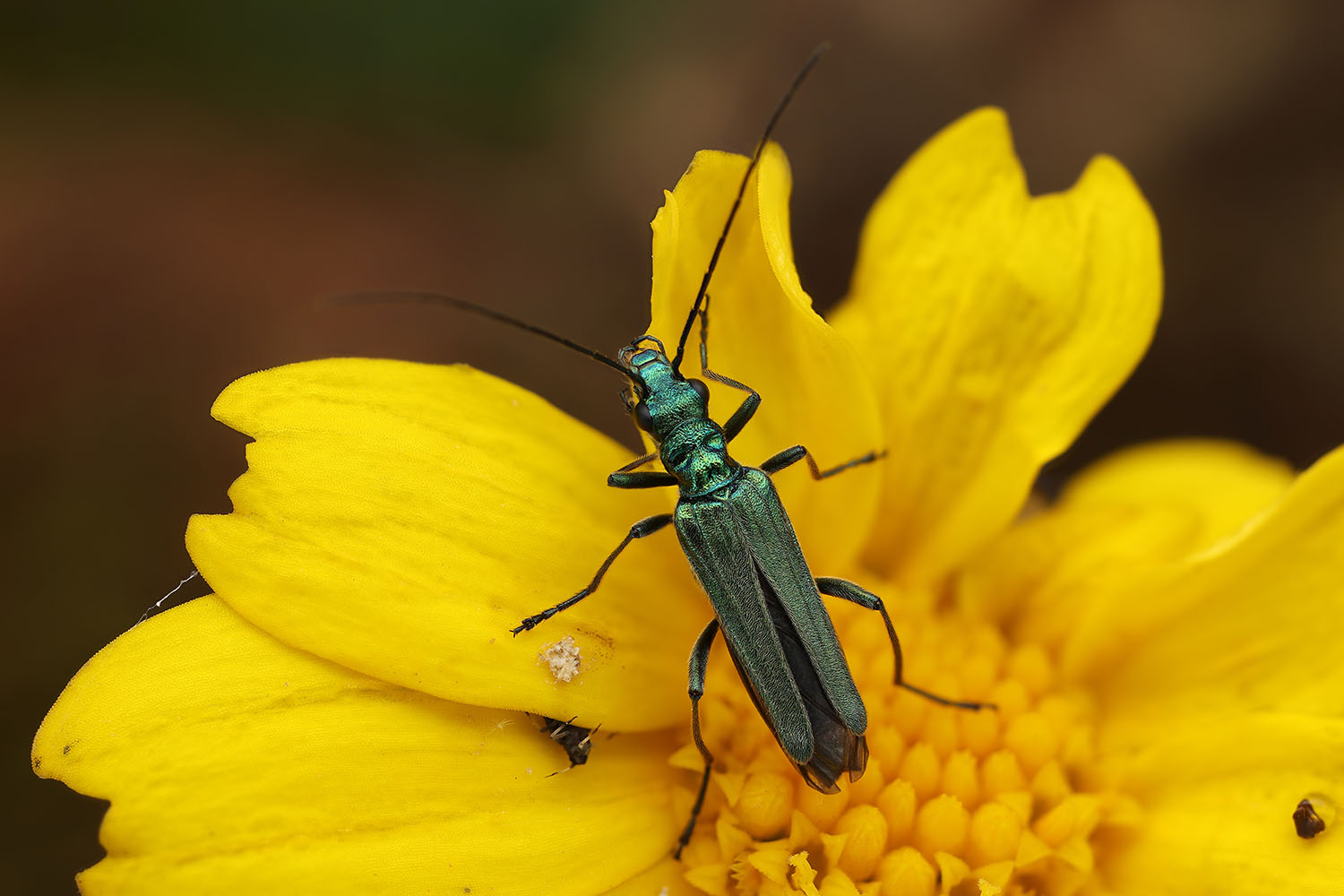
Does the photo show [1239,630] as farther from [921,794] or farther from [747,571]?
[747,571]

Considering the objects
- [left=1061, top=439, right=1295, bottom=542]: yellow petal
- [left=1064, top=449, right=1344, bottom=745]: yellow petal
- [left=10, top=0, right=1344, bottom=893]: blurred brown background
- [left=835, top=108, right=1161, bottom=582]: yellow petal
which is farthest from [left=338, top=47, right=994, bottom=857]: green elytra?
[left=10, top=0, right=1344, bottom=893]: blurred brown background

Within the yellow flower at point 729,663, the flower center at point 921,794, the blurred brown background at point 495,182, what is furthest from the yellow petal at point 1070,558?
the blurred brown background at point 495,182

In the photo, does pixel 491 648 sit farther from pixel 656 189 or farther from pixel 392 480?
pixel 656 189

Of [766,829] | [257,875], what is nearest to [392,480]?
[257,875]

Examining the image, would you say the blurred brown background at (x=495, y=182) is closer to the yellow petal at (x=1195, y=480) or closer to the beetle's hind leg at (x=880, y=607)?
the yellow petal at (x=1195, y=480)

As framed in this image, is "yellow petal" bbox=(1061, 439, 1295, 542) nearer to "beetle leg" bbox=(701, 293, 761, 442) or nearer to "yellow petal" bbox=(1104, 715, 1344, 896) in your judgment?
"yellow petal" bbox=(1104, 715, 1344, 896)

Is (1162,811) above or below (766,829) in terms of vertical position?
below
